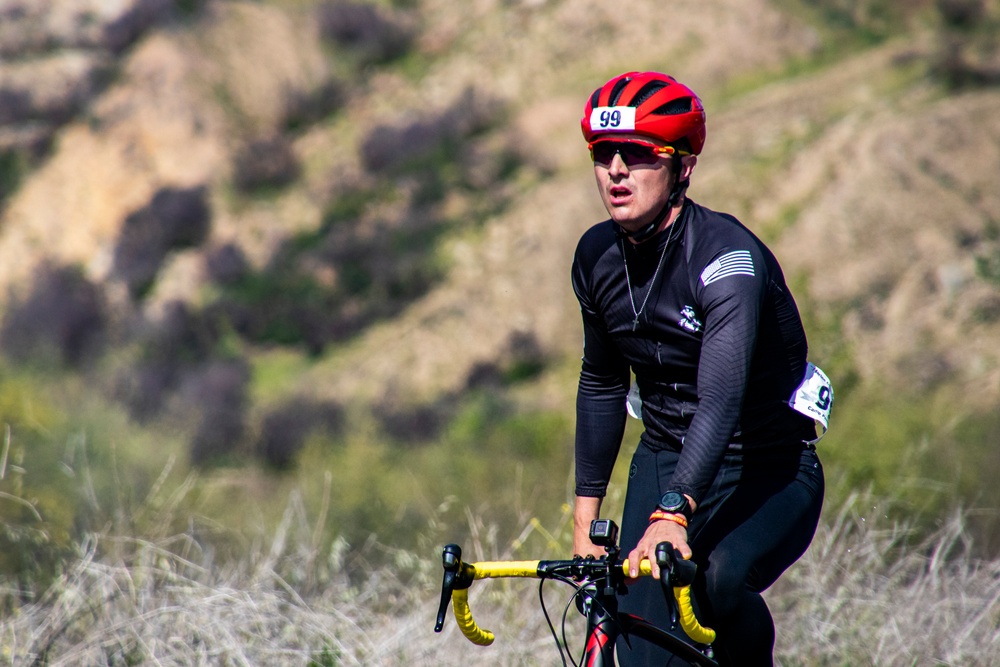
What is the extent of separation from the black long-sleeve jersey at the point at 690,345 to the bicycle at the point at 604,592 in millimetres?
315

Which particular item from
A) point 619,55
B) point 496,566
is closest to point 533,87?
point 619,55

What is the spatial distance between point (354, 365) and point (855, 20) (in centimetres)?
1373

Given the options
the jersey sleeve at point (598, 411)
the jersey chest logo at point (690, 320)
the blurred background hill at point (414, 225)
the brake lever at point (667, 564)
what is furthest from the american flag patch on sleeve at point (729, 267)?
the blurred background hill at point (414, 225)

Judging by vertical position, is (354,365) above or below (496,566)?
below

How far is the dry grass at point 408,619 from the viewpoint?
5.24 m

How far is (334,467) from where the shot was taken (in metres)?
14.1

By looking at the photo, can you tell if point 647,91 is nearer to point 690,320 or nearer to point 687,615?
point 690,320

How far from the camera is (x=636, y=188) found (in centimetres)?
381

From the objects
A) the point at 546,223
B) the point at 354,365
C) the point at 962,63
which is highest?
the point at 962,63

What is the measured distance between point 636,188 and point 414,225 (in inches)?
865

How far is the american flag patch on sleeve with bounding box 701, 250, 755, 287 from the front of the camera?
3.56m

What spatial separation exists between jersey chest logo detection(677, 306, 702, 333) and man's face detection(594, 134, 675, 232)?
34cm

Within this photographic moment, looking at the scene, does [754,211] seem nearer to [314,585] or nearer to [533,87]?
[533,87]

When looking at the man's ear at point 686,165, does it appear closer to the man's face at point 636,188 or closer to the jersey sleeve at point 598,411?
the man's face at point 636,188
